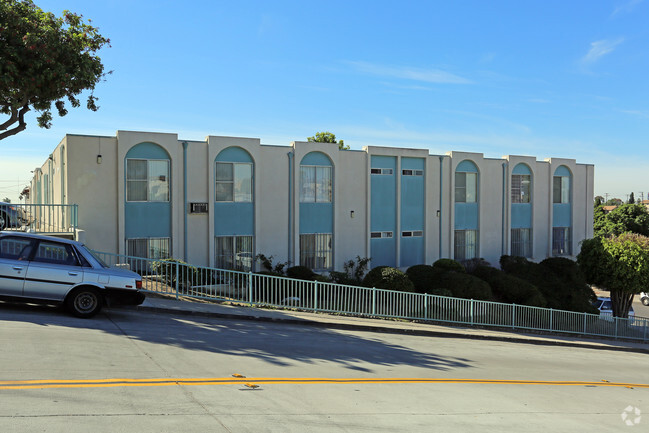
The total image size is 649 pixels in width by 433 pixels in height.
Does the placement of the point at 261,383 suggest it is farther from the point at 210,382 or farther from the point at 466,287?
the point at 466,287

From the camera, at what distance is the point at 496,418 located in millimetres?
7566

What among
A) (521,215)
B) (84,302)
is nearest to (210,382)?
(84,302)

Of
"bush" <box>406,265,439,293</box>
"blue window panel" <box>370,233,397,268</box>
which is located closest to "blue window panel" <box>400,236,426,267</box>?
"blue window panel" <box>370,233,397,268</box>

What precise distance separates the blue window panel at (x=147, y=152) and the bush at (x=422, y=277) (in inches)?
457

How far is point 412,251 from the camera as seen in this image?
27625 millimetres

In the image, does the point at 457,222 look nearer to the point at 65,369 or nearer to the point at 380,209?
the point at 380,209

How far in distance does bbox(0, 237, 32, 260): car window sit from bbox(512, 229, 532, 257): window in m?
26.3

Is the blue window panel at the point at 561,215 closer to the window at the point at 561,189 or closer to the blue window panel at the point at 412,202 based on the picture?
the window at the point at 561,189

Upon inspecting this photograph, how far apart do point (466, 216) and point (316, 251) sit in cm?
921

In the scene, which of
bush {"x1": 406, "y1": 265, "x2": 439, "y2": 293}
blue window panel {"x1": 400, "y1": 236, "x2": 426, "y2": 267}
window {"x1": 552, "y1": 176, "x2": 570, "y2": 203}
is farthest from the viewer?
window {"x1": 552, "y1": 176, "x2": 570, "y2": 203}

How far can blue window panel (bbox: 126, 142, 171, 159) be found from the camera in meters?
20.9

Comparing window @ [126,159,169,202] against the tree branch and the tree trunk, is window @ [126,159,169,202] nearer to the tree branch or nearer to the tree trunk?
the tree branch

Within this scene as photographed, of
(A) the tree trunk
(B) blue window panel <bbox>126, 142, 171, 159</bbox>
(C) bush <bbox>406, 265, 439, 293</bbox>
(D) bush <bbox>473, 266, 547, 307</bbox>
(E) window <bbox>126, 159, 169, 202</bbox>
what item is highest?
(B) blue window panel <bbox>126, 142, 171, 159</bbox>

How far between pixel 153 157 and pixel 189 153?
1.43m
